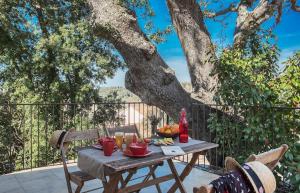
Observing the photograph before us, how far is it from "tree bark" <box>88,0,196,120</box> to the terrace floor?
1.33 metres

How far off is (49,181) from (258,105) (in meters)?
2.93

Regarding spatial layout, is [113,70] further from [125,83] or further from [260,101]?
[260,101]

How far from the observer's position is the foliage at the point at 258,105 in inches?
142

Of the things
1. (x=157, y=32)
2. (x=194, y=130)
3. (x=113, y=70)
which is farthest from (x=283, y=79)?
(x=113, y=70)

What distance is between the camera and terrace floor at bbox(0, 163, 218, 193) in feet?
12.3

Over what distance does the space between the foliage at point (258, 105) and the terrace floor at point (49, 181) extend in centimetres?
63

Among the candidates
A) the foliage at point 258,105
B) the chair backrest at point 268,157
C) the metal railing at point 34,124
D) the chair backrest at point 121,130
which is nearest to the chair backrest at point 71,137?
the chair backrest at point 121,130

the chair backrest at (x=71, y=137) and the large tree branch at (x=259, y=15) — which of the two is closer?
the chair backrest at (x=71, y=137)

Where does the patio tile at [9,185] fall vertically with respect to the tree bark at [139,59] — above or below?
below

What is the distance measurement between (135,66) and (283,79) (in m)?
2.57

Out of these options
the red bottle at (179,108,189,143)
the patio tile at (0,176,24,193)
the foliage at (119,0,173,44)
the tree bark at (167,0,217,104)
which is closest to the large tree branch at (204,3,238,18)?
the foliage at (119,0,173,44)

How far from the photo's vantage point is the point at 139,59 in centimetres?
543

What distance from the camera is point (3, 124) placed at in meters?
10.1

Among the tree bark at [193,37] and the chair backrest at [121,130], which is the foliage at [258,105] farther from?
the chair backrest at [121,130]
